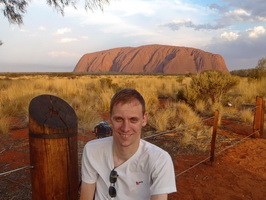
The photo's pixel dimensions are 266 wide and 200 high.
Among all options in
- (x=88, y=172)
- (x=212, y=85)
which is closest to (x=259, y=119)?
(x=212, y=85)

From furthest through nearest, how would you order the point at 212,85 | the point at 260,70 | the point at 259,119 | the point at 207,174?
the point at 260,70
the point at 212,85
the point at 259,119
the point at 207,174

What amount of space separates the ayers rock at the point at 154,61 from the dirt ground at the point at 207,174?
116m

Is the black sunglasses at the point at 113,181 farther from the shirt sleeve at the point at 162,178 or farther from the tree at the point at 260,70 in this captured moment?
the tree at the point at 260,70

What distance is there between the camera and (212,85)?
10.1 m

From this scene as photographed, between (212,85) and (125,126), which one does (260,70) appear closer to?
(212,85)

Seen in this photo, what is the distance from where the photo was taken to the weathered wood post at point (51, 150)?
1.58 metres

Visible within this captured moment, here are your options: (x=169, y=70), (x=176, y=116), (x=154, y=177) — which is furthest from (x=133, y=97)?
(x=169, y=70)

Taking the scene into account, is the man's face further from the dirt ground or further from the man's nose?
the dirt ground

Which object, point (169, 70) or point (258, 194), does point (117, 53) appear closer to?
point (169, 70)

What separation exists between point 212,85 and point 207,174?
6606 millimetres

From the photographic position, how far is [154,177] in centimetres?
150

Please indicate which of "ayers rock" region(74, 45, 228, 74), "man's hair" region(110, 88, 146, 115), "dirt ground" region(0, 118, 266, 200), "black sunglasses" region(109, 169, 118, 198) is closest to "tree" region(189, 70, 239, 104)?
"dirt ground" region(0, 118, 266, 200)

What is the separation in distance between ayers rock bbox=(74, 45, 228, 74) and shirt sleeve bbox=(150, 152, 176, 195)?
A: 119254mm

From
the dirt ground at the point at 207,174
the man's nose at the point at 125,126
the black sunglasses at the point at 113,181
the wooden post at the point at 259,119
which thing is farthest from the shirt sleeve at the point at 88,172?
the wooden post at the point at 259,119
